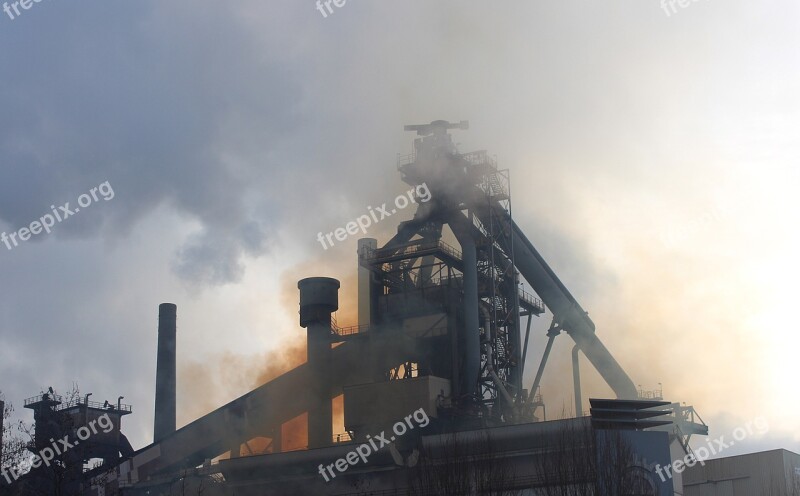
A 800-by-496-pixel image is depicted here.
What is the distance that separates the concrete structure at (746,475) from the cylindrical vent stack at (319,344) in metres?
21.7

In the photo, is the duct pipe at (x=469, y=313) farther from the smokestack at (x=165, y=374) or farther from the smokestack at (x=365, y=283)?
the smokestack at (x=165, y=374)

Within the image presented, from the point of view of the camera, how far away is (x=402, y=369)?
64188 millimetres

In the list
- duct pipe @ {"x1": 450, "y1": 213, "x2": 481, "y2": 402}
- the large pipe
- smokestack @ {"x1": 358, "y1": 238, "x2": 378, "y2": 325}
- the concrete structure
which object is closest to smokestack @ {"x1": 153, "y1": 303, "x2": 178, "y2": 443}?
smokestack @ {"x1": 358, "y1": 238, "x2": 378, "y2": 325}

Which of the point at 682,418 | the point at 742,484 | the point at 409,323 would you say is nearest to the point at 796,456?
the point at 742,484

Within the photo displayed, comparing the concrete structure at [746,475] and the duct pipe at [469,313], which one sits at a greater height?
the duct pipe at [469,313]

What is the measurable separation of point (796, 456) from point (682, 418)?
1418 centimetres

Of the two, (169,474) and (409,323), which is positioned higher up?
(409,323)

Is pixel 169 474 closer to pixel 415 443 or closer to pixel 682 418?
pixel 415 443

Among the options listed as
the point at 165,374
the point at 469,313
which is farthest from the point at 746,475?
the point at 165,374

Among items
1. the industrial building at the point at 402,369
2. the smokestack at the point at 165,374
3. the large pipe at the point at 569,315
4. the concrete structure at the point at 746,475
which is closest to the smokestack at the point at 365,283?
the industrial building at the point at 402,369

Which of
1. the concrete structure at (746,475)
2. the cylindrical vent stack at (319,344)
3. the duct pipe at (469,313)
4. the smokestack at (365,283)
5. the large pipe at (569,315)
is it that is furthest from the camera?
the large pipe at (569,315)

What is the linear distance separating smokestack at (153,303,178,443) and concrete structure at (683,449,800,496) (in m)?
33.7

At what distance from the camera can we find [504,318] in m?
61.9

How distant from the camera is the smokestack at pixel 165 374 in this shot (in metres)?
65.8
